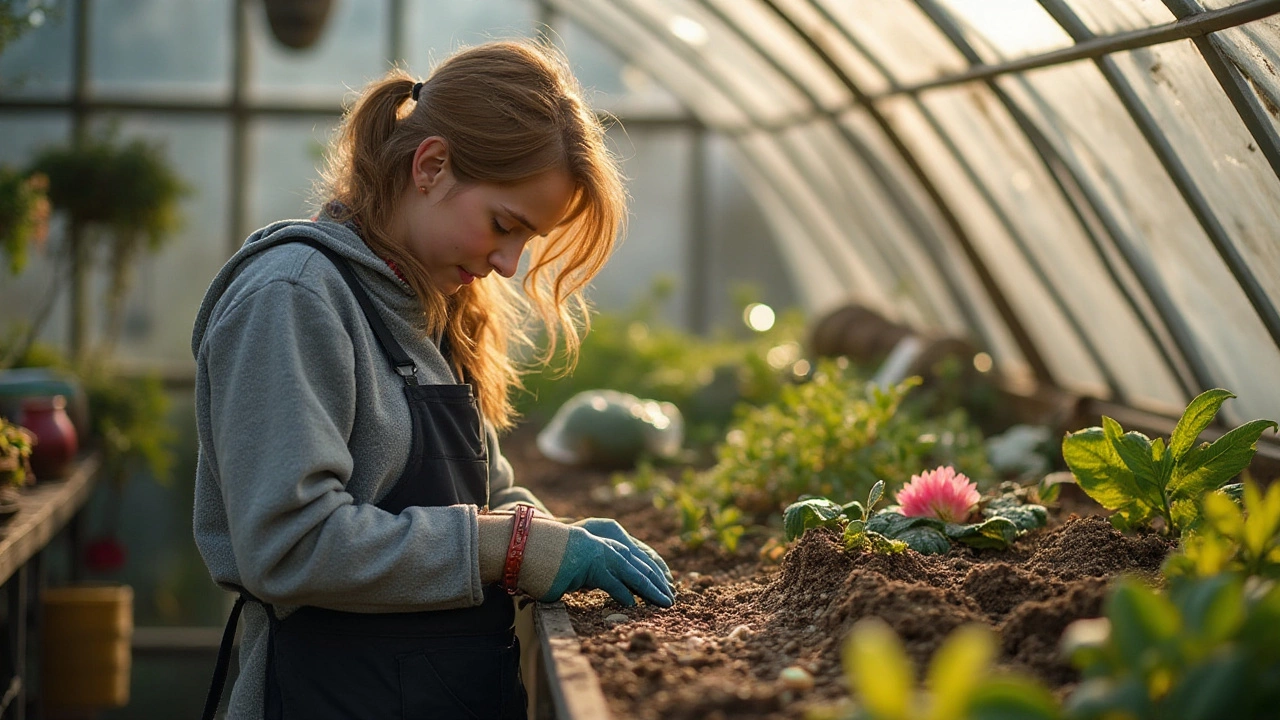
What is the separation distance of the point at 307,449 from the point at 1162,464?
138 cm

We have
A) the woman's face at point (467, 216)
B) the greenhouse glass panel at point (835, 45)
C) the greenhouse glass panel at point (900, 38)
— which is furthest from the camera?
the greenhouse glass panel at point (835, 45)

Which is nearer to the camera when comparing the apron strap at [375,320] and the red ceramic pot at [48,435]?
the apron strap at [375,320]

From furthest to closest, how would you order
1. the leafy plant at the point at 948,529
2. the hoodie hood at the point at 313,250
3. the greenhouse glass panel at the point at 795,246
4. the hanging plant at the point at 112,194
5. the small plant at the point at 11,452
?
the greenhouse glass panel at the point at 795,246, the hanging plant at the point at 112,194, the small plant at the point at 11,452, the leafy plant at the point at 948,529, the hoodie hood at the point at 313,250

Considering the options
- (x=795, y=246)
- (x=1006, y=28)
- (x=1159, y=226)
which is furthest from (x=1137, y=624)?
(x=795, y=246)

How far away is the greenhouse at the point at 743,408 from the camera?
5.50ft

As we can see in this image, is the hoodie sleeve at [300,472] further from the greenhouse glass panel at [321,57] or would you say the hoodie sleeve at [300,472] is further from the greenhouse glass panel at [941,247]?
the greenhouse glass panel at [321,57]

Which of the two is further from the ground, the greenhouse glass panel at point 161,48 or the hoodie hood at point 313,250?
the greenhouse glass panel at point 161,48

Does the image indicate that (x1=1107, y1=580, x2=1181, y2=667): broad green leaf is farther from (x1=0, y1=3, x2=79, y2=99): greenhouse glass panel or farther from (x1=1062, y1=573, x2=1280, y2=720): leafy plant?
(x1=0, y1=3, x2=79, y2=99): greenhouse glass panel

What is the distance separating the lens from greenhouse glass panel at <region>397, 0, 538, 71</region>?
7.95m

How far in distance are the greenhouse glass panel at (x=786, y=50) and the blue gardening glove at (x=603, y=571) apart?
10.9ft

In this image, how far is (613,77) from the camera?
8.11 m

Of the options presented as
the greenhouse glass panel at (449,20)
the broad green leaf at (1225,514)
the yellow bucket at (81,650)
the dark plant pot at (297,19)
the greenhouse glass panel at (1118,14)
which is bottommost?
the yellow bucket at (81,650)

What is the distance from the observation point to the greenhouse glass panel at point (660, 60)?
279 inches

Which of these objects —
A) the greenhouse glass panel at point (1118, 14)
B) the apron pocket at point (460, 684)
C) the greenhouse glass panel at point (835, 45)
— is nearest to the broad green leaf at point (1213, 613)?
the apron pocket at point (460, 684)
